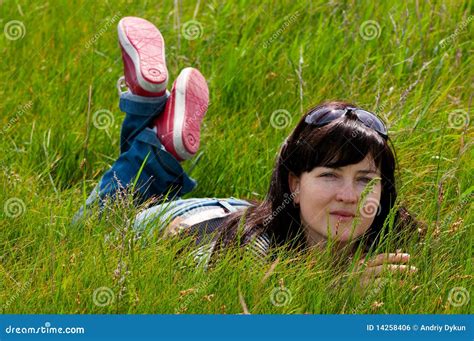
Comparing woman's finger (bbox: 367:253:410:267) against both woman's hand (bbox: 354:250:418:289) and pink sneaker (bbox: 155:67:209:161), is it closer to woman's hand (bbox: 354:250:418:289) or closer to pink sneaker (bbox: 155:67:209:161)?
woman's hand (bbox: 354:250:418:289)

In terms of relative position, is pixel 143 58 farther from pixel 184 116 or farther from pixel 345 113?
pixel 345 113

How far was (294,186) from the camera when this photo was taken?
3.82 metres

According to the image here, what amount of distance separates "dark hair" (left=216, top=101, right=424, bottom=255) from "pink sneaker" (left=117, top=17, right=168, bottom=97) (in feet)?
2.34

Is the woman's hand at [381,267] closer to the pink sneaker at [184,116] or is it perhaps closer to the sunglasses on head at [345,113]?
the sunglasses on head at [345,113]

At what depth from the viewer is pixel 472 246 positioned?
3637 millimetres

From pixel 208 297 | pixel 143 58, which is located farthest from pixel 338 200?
pixel 143 58

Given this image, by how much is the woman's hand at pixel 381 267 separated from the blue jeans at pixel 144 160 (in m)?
1.02

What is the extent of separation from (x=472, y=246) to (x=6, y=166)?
1610mm

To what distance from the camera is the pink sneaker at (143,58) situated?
437 centimetres

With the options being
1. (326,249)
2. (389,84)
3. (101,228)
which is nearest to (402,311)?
(326,249)

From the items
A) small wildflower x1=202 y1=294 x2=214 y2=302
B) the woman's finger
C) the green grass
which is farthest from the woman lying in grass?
small wildflower x1=202 y1=294 x2=214 y2=302

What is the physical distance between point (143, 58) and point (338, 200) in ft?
3.81

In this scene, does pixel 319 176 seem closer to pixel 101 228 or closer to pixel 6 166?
pixel 101 228

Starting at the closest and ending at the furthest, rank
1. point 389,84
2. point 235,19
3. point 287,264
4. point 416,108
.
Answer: point 287,264 → point 416,108 → point 389,84 → point 235,19
